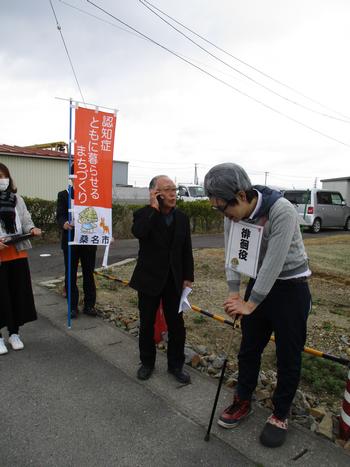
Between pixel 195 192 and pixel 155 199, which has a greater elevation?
pixel 155 199

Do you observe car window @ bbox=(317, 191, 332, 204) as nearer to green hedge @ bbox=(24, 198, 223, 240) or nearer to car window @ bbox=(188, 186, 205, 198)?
green hedge @ bbox=(24, 198, 223, 240)

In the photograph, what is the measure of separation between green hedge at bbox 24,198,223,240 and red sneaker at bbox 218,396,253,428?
29.8 feet

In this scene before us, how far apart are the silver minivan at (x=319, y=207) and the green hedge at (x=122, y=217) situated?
3460mm

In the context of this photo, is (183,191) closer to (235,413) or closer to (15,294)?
(15,294)

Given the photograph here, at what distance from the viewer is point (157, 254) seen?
3217 millimetres

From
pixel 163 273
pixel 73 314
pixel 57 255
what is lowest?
pixel 57 255

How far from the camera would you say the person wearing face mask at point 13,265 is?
12.1ft

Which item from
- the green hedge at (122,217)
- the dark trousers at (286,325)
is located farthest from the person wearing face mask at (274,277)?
the green hedge at (122,217)

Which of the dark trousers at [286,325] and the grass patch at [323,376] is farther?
the grass patch at [323,376]

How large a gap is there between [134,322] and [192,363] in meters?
1.23

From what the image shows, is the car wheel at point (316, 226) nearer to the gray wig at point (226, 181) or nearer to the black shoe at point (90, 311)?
the black shoe at point (90, 311)

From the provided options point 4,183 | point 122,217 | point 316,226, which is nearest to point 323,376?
point 4,183

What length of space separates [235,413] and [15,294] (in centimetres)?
246

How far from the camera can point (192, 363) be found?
3561mm
